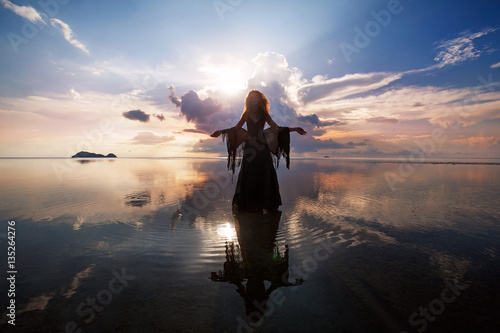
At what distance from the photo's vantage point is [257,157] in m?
7.35

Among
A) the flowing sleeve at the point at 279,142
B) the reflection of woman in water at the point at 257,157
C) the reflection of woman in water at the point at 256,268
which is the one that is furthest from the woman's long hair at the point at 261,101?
the reflection of woman in water at the point at 256,268

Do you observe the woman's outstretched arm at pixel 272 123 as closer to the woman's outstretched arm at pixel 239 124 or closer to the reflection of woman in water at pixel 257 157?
the reflection of woman in water at pixel 257 157

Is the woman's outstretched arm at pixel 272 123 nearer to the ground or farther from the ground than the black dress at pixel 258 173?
farther from the ground

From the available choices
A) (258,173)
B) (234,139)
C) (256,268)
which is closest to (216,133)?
(234,139)

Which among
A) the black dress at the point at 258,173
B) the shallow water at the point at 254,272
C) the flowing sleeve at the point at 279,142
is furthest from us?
the flowing sleeve at the point at 279,142

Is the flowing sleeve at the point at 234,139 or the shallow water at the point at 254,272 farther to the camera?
the flowing sleeve at the point at 234,139

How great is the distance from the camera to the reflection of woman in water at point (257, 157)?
7262 millimetres

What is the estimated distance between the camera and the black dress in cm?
725

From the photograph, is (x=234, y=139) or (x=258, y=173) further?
(x=234, y=139)

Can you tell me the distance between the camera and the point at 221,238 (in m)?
5.12

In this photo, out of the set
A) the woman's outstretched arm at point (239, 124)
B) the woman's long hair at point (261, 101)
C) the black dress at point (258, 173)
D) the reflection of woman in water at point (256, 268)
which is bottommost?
the reflection of woman in water at point (256, 268)

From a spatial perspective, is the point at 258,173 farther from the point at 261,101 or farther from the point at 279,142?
the point at 261,101

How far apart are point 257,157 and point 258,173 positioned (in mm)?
526

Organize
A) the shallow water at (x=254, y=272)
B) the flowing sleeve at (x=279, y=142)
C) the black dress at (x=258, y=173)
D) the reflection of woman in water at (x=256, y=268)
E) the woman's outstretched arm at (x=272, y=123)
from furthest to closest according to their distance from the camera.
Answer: the flowing sleeve at (x=279, y=142), the woman's outstretched arm at (x=272, y=123), the black dress at (x=258, y=173), the reflection of woman in water at (x=256, y=268), the shallow water at (x=254, y=272)
